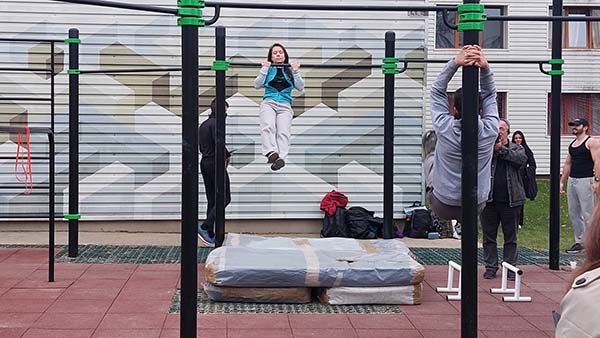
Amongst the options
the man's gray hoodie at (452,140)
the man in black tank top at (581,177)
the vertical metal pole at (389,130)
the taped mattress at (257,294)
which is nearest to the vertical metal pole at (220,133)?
the taped mattress at (257,294)

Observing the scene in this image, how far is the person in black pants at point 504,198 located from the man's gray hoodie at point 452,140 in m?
2.38

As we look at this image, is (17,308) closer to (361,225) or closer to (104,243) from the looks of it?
(104,243)

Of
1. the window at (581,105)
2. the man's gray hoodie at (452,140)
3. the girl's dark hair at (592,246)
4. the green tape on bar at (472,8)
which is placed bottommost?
the girl's dark hair at (592,246)

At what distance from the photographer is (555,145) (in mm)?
8320

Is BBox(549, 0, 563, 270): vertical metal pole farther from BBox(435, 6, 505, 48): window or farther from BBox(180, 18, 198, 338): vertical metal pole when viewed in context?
BBox(435, 6, 505, 48): window

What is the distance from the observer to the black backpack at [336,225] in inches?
Answer: 438

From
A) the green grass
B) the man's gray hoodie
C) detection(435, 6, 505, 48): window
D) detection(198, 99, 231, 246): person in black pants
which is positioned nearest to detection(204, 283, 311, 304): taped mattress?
the man's gray hoodie

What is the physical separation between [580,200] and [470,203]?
6.03 m

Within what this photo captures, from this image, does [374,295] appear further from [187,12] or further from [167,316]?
[187,12]

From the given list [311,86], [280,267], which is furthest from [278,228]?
[280,267]

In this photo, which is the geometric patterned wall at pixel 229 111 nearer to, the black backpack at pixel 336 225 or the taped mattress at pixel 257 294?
the black backpack at pixel 336 225

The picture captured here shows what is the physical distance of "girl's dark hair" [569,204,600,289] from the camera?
1.99 meters

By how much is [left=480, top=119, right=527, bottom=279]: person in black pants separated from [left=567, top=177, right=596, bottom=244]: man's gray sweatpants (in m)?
2.18

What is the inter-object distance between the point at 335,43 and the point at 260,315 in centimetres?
607
